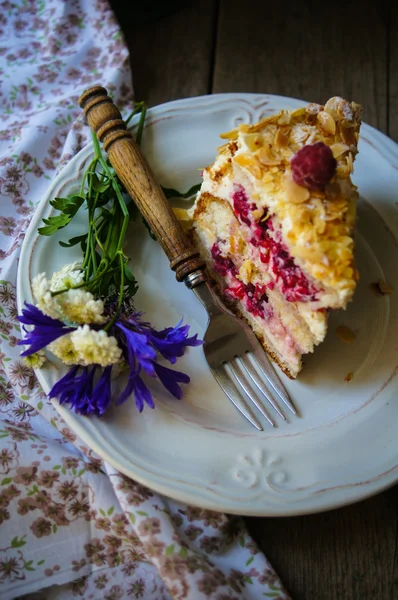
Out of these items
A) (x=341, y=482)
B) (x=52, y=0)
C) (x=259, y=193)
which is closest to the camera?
(x=341, y=482)

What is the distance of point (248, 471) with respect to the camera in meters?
1.72

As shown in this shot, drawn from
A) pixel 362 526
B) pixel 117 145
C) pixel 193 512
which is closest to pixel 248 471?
pixel 193 512

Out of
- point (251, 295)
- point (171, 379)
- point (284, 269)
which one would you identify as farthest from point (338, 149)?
point (171, 379)

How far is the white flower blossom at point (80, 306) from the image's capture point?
170 centimetres

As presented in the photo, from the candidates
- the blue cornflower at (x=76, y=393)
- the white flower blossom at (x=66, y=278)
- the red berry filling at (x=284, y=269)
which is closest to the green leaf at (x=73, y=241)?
the white flower blossom at (x=66, y=278)

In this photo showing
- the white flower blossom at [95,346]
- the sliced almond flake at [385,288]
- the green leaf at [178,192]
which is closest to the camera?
the white flower blossom at [95,346]

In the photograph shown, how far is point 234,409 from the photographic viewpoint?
1.91 meters

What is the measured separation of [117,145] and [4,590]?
1.51m

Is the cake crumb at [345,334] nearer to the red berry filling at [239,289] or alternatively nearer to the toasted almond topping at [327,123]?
the red berry filling at [239,289]

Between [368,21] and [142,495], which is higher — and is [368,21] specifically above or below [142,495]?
above

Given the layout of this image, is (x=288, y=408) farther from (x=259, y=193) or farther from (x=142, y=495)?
(x=259, y=193)

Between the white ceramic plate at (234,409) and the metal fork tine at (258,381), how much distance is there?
66mm

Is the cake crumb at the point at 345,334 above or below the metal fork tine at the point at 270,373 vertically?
below

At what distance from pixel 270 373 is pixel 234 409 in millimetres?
178
